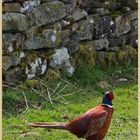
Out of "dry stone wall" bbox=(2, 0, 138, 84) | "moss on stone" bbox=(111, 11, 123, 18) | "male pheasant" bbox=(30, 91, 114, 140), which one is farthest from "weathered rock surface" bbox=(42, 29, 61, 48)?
"male pheasant" bbox=(30, 91, 114, 140)

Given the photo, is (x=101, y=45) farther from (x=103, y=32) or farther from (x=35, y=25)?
(x=35, y=25)

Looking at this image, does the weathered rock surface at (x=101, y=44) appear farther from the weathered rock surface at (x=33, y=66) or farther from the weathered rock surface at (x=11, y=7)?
the weathered rock surface at (x=11, y=7)

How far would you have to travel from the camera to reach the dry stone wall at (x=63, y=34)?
884 centimetres

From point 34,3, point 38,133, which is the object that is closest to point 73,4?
point 34,3

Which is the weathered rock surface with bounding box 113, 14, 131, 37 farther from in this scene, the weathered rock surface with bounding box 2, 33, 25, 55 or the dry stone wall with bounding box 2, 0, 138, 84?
the weathered rock surface with bounding box 2, 33, 25, 55

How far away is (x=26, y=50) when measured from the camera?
9.06 m

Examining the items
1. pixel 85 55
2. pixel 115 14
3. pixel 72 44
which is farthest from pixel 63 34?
pixel 115 14

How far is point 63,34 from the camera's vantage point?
954cm

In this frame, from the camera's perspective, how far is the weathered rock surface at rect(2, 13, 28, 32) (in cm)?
873

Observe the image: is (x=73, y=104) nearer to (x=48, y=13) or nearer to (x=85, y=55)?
(x=48, y=13)

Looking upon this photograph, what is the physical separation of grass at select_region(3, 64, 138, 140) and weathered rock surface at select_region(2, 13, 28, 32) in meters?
0.71

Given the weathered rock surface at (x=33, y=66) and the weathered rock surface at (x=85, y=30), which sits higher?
the weathered rock surface at (x=85, y=30)

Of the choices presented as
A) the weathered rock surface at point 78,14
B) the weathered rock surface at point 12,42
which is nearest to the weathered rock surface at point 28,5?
the weathered rock surface at point 12,42

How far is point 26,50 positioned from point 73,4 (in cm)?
104
